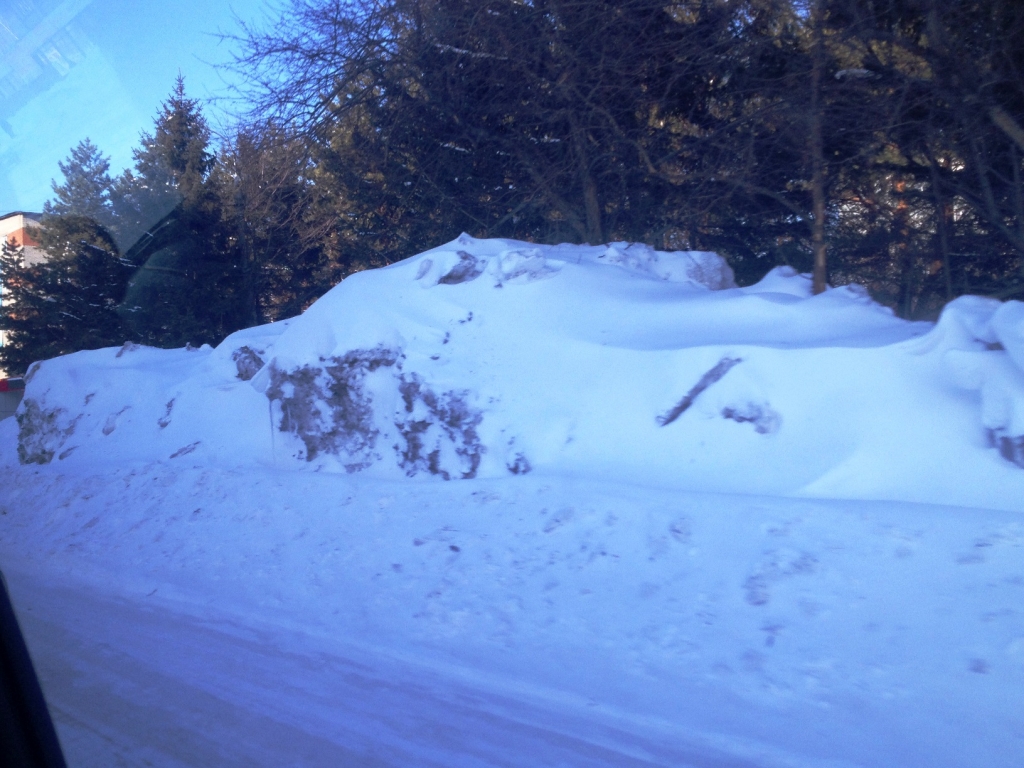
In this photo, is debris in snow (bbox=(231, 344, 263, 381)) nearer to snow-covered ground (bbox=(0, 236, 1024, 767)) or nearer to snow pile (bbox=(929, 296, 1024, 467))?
snow-covered ground (bbox=(0, 236, 1024, 767))

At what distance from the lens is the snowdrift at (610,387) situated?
5402 mm

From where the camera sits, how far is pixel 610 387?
22.1 ft

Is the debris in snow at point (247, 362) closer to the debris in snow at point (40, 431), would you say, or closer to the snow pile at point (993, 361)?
the debris in snow at point (40, 431)

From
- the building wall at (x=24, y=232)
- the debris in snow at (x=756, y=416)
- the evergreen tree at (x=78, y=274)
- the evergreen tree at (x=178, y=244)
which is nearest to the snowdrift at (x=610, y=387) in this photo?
the debris in snow at (x=756, y=416)

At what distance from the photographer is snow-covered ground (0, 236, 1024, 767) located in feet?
12.3

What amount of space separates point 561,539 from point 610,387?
1.63 metres

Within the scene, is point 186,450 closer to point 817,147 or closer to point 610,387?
point 610,387

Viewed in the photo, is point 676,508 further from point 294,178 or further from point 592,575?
point 294,178

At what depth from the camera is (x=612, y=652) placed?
4387 mm

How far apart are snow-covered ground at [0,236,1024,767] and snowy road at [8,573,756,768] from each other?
0.02m

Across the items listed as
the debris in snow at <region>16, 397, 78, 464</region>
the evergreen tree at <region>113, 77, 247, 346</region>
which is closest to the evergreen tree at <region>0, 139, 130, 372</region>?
the evergreen tree at <region>113, 77, 247, 346</region>

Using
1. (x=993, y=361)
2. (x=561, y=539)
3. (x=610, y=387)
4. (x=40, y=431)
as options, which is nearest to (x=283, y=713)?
(x=561, y=539)

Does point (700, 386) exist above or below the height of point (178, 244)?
below

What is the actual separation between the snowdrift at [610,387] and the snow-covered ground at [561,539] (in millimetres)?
27
